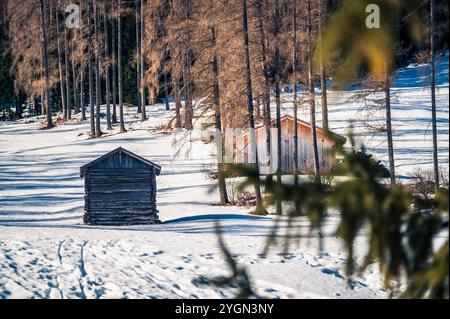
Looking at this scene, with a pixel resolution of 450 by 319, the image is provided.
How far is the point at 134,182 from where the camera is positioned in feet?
70.7

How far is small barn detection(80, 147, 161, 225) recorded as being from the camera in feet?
69.6

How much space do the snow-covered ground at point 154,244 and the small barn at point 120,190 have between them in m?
0.85

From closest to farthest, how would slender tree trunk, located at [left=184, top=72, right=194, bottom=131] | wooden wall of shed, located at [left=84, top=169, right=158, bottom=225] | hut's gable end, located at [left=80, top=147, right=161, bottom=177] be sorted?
hut's gable end, located at [left=80, top=147, right=161, bottom=177], wooden wall of shed, located at [left=84, top=169, right=158, bottom=225], slender tree trunk, located at [left=184, top=72, right=194, bottom=131]

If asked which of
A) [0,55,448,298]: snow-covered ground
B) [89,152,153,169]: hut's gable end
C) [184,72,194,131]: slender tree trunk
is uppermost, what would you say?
[184,72,194,131]: slender tree trunk

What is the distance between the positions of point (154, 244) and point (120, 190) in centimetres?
575

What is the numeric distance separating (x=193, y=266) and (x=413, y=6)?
40.5ft

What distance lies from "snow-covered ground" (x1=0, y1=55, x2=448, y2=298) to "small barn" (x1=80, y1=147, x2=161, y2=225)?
845mm

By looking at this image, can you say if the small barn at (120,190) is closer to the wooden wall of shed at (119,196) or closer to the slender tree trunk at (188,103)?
the wooden wall of shed at (119,196)

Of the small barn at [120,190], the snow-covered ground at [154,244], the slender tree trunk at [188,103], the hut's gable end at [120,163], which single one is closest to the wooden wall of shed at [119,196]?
the small barn at [120,190]

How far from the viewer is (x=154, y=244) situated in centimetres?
1622

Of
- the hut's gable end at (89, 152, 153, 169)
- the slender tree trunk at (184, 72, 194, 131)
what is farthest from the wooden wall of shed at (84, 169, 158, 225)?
the slender tree trunk at (184, 72, 194, 131)

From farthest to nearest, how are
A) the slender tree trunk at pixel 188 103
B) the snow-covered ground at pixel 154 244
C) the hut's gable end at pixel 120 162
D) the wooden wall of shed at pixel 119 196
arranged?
the slender tree trunk at pixel 188 103 < the wooden wall of shed at pixel 119 196 < the hut's gable end at pixel 120 162 < the snow-covered ground at pixel 154 244

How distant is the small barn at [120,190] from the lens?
2120 centimetres

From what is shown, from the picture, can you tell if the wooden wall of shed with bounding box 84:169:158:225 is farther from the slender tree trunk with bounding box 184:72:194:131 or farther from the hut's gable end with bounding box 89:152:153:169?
the slender tree trunk with bounding box 184:72:194:131
